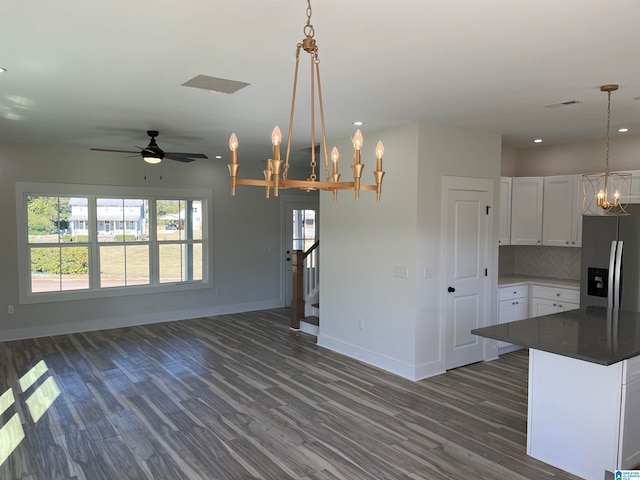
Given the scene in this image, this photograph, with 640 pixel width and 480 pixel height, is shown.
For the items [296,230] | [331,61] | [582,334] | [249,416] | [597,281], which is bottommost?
[249,416]

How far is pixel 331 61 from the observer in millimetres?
2934

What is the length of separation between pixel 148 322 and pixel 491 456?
5.90 metres

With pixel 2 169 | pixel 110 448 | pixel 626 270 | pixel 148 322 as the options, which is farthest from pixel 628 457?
pixel 2 169

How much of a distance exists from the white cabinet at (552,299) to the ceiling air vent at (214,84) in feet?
15.1

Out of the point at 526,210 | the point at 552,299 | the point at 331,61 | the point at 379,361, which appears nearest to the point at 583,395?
the point at 379,361

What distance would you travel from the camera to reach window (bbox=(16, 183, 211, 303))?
673 cm

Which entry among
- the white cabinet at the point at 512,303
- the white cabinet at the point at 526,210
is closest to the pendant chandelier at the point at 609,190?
the white cabinet at the point at 526,210

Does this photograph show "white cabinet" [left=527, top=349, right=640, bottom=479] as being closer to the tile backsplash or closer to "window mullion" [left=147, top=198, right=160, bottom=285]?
the tile backsplash

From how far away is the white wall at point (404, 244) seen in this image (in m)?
4.95

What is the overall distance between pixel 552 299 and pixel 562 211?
3.74ft

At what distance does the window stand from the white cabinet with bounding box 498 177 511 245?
482cm

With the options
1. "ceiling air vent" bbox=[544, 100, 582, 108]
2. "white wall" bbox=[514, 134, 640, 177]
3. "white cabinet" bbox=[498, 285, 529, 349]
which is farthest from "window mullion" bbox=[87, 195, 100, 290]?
"white wall" bbox=[514, 134, 640, 177]

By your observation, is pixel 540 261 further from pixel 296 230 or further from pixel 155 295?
pixel 155 295

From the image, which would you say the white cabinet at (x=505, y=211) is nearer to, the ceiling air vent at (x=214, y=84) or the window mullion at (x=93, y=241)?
the ceiling air vent at (x=214, y=84)
